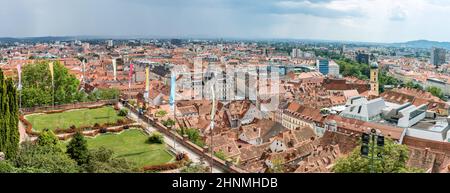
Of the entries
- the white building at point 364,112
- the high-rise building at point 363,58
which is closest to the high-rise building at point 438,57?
the high-rise building at point 363,58

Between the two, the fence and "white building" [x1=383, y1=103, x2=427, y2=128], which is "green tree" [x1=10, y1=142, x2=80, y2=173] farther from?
"white building" [x1=383, y1=103, x2=427, y2=128]

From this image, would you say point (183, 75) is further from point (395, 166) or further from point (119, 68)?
point (395, 166)

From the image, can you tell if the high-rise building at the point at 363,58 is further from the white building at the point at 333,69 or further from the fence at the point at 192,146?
the fence at the point at 192,146

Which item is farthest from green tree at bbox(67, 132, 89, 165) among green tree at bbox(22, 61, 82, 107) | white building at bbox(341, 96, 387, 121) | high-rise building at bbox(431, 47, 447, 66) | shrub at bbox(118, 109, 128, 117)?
high-rise building at bbox(431, 47, 447, 66)

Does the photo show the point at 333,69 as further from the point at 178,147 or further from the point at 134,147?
the point at 178,147

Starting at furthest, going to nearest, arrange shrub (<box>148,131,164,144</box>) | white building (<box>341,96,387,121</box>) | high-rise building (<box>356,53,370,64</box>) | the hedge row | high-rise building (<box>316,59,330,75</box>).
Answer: high-rise building (<box>356,53,370,64</box>)
high-rise building (<box>316,59,330,75</box>)
white building (<box>341,96,387,121</box>)
shrub (<box>148,131,164,144</box>)
the hedge row
